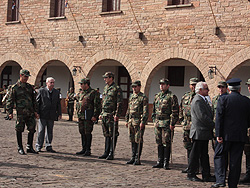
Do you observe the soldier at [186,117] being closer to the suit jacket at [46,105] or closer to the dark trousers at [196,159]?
the dark trousers at [196,159]

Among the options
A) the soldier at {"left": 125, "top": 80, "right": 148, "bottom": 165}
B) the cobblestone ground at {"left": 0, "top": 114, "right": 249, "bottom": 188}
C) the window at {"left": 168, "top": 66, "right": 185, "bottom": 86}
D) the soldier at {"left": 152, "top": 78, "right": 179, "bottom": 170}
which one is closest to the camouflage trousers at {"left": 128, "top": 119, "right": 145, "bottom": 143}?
the soldier at {"left": 125, "top": 80, "right": 148, "bottom": 165}

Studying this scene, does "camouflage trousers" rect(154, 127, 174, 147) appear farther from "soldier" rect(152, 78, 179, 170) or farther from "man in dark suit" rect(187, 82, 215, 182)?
"man in dark suit" rect(187, 82, 215, 182)

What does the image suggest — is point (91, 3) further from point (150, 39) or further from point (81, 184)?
point (81, 184)

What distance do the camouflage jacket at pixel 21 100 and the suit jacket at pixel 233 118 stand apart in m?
4.50

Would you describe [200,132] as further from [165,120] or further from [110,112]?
[110,112]

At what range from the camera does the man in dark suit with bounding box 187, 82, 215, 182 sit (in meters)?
7.00

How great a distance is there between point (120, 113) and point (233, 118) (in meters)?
3.09

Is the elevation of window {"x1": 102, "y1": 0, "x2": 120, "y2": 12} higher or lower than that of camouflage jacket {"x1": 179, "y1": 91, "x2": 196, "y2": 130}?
higher

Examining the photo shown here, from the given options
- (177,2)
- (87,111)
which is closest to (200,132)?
(87,111)

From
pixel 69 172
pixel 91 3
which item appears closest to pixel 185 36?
pixel 91 3

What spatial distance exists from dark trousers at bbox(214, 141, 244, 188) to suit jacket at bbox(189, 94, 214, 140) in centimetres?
31

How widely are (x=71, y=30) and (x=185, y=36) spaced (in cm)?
602

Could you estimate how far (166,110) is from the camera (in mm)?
8219

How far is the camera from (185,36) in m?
16.2
